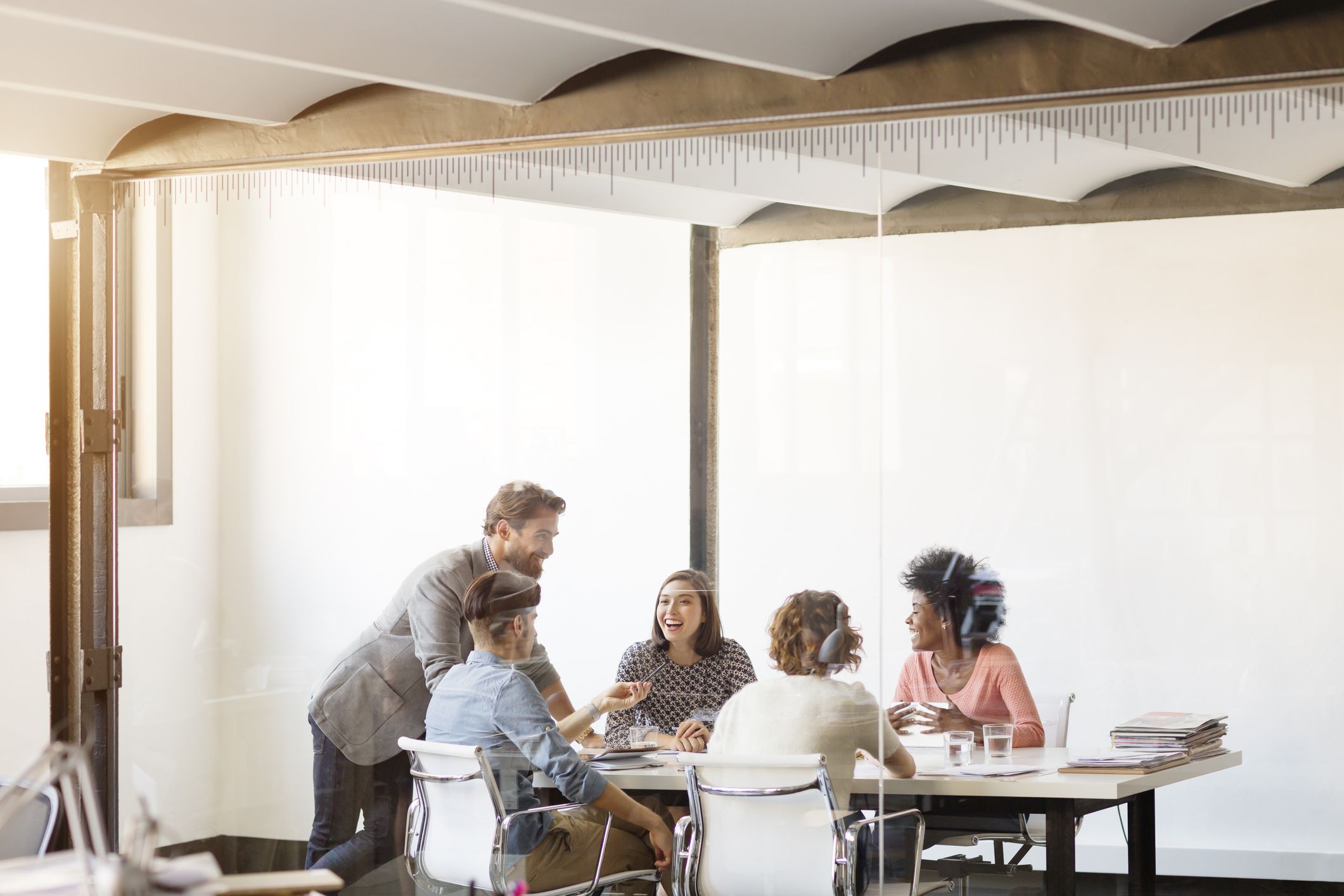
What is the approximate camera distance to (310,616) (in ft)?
12.3

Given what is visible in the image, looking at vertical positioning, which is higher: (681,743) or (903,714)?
(903,714)

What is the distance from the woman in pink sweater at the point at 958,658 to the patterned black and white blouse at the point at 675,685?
430mm

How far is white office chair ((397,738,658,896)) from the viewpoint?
3.41 m

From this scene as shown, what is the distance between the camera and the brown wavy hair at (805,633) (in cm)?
328

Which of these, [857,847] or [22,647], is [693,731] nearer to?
[857,847]

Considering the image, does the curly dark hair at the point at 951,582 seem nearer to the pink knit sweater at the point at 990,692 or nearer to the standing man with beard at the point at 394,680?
the pink knit sweater at the point at 990,692

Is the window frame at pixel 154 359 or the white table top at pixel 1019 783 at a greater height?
the window frame at pixel 154 359

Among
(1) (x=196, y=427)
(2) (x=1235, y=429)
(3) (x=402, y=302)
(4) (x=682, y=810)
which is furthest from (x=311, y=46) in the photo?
(2) (x=1235, y=429)

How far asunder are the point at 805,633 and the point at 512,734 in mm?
848

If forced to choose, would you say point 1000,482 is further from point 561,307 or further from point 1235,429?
point 561,307

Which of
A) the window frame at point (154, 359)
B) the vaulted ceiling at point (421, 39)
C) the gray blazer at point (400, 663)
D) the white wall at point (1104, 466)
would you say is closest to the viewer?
the vaulted ceiling at point (421, 39)

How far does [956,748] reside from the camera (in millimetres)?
3254

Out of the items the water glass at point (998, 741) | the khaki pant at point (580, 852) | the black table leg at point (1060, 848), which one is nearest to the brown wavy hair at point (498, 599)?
the khaki pant at point (580, 852)

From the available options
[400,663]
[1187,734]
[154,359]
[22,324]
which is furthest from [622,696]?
[22,324]
